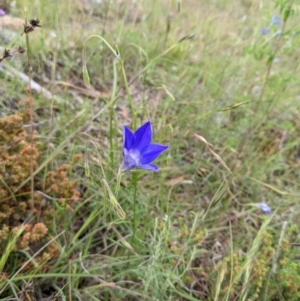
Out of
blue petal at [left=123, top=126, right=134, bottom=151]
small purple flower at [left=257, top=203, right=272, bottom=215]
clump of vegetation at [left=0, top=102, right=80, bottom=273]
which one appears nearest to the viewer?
blue petal at [left=123, top=126, right=134, bottom=151]

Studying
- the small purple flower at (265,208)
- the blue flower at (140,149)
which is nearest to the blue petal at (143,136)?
the blue flower at (140,149)

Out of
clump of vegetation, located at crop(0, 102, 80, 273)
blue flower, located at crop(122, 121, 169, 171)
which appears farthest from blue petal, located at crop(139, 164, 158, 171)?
clump of vegetation, located at crop(0, 102, 80, 273)

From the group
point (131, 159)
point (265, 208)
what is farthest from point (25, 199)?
point (265, 208)

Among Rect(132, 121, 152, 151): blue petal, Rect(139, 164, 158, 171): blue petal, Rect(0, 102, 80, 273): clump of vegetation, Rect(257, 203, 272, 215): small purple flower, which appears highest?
Rect(132, 121, 152, 151): blue petal

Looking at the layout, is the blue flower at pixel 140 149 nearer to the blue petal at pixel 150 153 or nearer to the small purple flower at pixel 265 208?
the blue petal at pixel 150 153

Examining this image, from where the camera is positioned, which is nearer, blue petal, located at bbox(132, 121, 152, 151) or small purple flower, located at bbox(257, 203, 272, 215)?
blue petal, located at bbox(132, 121, 152, 151)

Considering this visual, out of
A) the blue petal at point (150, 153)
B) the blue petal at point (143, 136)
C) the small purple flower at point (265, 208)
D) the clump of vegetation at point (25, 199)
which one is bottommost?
the small purple flower at point (265, 208)

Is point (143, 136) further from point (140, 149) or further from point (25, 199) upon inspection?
point (25, 199)

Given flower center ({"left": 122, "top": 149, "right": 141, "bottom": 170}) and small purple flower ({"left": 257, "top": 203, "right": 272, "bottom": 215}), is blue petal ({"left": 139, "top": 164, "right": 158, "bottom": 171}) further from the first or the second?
small purple flower ({"left": 257, "top": 203, "right": 272, "bottom": 215})
